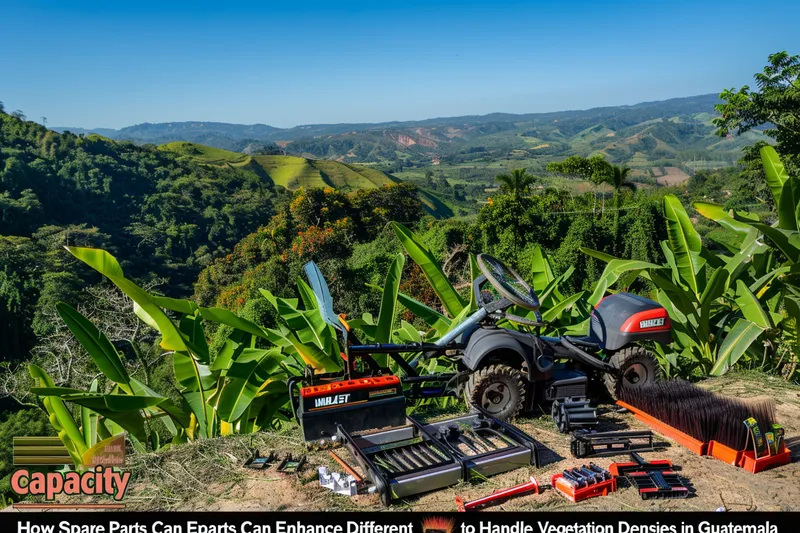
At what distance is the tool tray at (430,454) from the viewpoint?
319 cm

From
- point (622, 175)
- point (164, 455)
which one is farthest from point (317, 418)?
point (622, 175)

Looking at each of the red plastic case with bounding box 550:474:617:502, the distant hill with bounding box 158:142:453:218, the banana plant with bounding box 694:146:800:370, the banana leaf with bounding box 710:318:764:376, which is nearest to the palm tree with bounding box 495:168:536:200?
the banana plant with bounding box 694:146:800:370

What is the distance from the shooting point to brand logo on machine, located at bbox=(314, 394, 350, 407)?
151 inches

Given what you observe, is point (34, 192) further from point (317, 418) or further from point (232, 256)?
point (317, 418)

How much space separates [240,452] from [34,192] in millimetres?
81481

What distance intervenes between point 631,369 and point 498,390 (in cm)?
133

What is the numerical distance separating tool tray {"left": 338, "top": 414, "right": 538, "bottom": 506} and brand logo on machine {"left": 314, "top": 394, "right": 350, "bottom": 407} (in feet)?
0.61

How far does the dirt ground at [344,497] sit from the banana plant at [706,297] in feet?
4.74

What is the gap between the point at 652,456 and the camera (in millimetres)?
3709

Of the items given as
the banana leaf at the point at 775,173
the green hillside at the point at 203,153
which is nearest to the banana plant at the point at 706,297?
the banana leaf at the point at 775,173

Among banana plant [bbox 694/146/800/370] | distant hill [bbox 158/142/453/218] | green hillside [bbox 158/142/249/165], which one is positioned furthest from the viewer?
distant hill [bbox 158/142/453/218]

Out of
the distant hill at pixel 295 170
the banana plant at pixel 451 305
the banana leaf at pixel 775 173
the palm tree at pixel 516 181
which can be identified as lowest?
the banana plant at pixel 451 305

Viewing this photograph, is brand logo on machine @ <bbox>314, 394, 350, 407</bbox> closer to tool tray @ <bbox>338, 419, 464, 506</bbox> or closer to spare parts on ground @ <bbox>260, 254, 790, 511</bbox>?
spare parts on ground @ <bbox>260, 254, 790, 511</bbox>

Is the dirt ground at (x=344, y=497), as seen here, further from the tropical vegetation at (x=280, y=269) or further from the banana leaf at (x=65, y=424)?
the banana leaf at (x=65, y=424)
